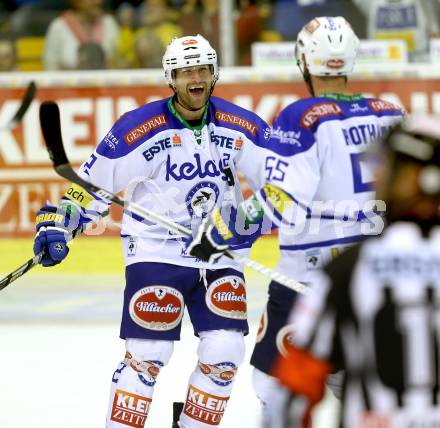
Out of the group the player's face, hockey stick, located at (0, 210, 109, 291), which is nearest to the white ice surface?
hockey stick, located at (0, 210, 109, 291)

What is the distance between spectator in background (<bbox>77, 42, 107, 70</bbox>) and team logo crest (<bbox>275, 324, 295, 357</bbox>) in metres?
5.32

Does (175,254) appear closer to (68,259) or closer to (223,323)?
(223,323)

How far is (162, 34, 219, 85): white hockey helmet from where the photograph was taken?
187 inches

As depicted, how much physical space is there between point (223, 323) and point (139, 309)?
0.29 m

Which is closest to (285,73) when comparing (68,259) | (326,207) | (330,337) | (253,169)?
(68,259)

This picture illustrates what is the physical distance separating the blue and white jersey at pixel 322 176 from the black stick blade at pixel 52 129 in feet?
2.77

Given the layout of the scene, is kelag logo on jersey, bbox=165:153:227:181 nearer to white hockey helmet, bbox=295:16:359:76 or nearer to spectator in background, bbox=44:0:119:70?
white hockey helmet, bbox=295:16:359:76

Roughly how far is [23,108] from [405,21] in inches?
109

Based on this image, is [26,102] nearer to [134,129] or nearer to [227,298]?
[134,129]

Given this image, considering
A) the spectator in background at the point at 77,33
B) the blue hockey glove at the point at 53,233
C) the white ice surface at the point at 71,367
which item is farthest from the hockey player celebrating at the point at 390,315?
the spectator in background at the point at 77,33

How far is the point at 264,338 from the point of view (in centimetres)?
429

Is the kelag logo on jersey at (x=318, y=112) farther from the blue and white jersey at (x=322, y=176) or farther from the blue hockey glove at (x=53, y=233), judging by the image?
the blue hockey glove at (x=53, y=233)

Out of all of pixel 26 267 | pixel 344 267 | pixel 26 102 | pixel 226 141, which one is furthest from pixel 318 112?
pixel 26 102

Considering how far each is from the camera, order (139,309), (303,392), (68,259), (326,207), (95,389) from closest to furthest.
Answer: (303,392), (326,207), (139,309), (95,389), (68,259)
